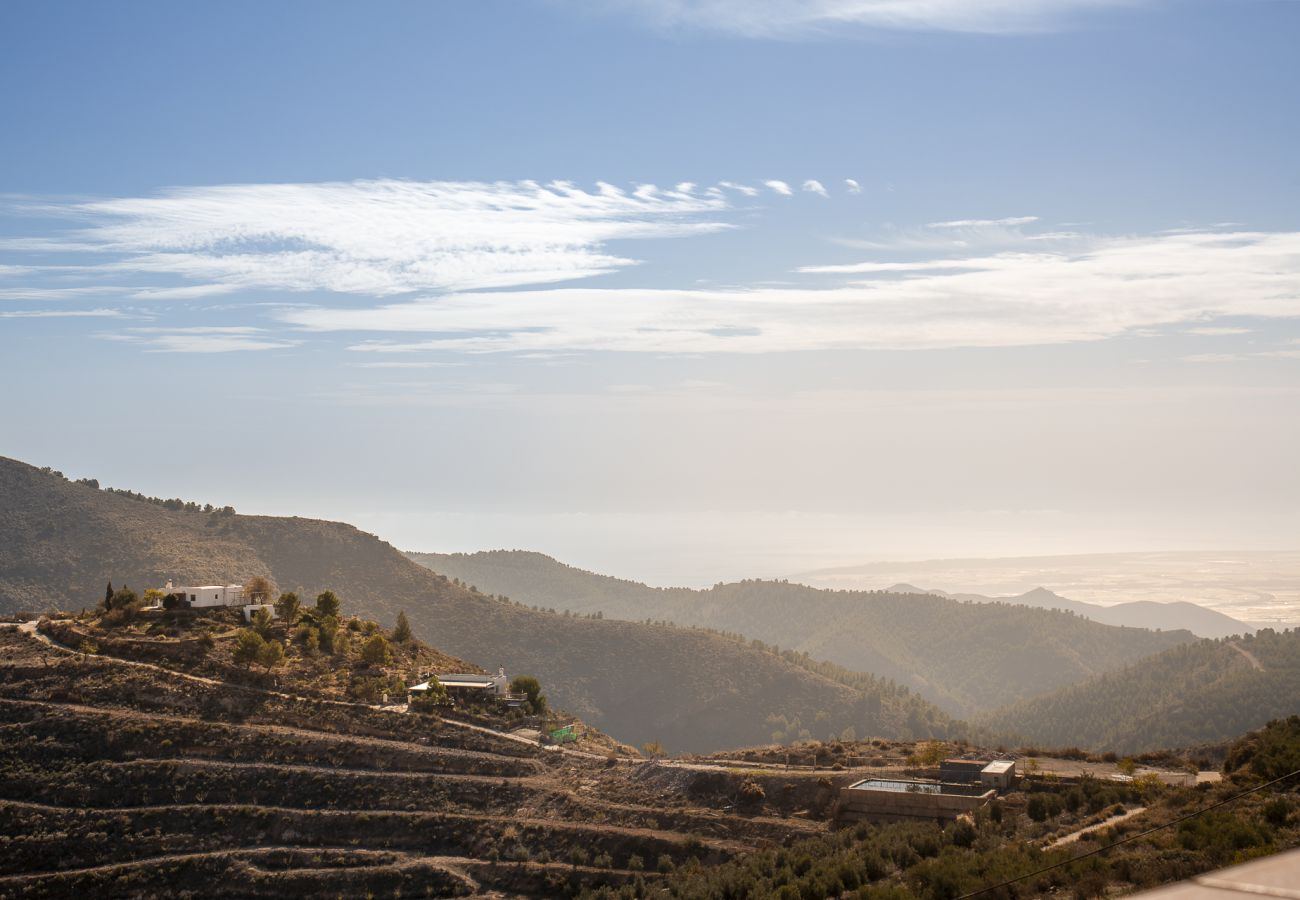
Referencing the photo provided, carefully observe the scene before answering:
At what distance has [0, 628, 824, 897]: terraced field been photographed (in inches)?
1388

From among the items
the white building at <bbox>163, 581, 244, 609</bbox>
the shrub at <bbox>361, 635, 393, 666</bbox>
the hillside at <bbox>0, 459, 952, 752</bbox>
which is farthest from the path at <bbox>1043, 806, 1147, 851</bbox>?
the hillside at <bbox>0, 459, 952, 752</bbox>

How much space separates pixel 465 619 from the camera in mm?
116938

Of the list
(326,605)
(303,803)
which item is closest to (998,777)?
(303,803)

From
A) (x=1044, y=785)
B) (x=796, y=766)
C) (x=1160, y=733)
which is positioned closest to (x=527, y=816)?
(x=796, y=766)

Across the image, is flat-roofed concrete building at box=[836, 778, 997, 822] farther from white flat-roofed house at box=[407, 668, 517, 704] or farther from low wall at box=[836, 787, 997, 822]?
white flat-roofed house at box=[407, 668, 517, 704]

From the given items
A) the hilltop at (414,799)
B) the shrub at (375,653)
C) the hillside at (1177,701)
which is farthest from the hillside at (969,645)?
the hilltop at (414,799)

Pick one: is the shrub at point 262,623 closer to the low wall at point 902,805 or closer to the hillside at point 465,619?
the low wall at point 902,805

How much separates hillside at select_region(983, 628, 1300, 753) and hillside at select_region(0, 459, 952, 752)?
13871 millimetres

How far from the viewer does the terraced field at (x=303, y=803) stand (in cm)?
3525

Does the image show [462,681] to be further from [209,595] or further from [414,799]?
[209,595]

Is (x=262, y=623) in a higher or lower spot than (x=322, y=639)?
higher

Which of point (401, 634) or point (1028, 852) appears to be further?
point (401, 634)

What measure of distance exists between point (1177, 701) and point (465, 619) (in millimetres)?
75506

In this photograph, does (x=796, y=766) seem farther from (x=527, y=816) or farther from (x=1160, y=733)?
(x=1160, y=733)
